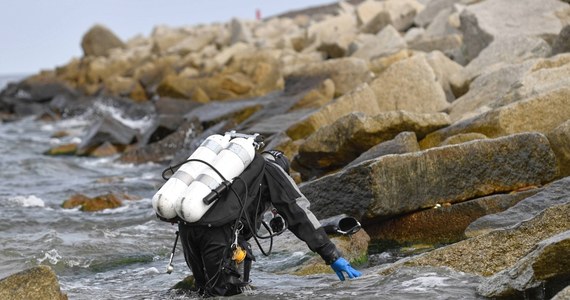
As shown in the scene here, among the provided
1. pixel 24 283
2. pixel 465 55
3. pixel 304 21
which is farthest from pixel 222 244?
pixel 304 21

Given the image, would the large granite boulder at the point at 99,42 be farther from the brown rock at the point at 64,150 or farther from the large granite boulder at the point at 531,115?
the large granite boulder at the point at 531,115

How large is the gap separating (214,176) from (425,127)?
4.39 m

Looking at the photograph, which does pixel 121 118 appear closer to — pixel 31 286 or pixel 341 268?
pixel 341 268

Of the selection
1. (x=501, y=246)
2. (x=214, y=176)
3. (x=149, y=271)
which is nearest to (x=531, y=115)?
(x=501, y=246)

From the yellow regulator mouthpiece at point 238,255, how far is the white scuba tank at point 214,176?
404 millimetres

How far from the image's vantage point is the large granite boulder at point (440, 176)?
821 cm

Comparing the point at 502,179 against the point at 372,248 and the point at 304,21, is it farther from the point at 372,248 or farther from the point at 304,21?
the point at 304,21

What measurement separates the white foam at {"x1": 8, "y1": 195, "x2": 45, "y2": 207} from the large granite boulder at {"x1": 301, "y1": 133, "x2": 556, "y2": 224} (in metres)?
6.34

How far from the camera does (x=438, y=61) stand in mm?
14922

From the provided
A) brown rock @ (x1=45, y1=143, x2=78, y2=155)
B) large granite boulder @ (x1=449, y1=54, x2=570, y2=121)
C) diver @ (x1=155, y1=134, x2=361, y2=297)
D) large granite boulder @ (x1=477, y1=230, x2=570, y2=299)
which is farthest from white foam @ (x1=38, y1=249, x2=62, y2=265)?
brown rock @ (x1=45, y1=143, x2=78, y2=155)

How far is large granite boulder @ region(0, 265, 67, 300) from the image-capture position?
629cm

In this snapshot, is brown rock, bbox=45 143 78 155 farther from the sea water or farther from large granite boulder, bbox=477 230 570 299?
large granite boulder, bbox=477 230 570 299

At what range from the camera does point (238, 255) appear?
6.68 meters

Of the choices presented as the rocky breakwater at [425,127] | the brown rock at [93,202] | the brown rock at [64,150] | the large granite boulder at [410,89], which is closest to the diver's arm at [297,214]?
the rocky breakwater at [425,127]
